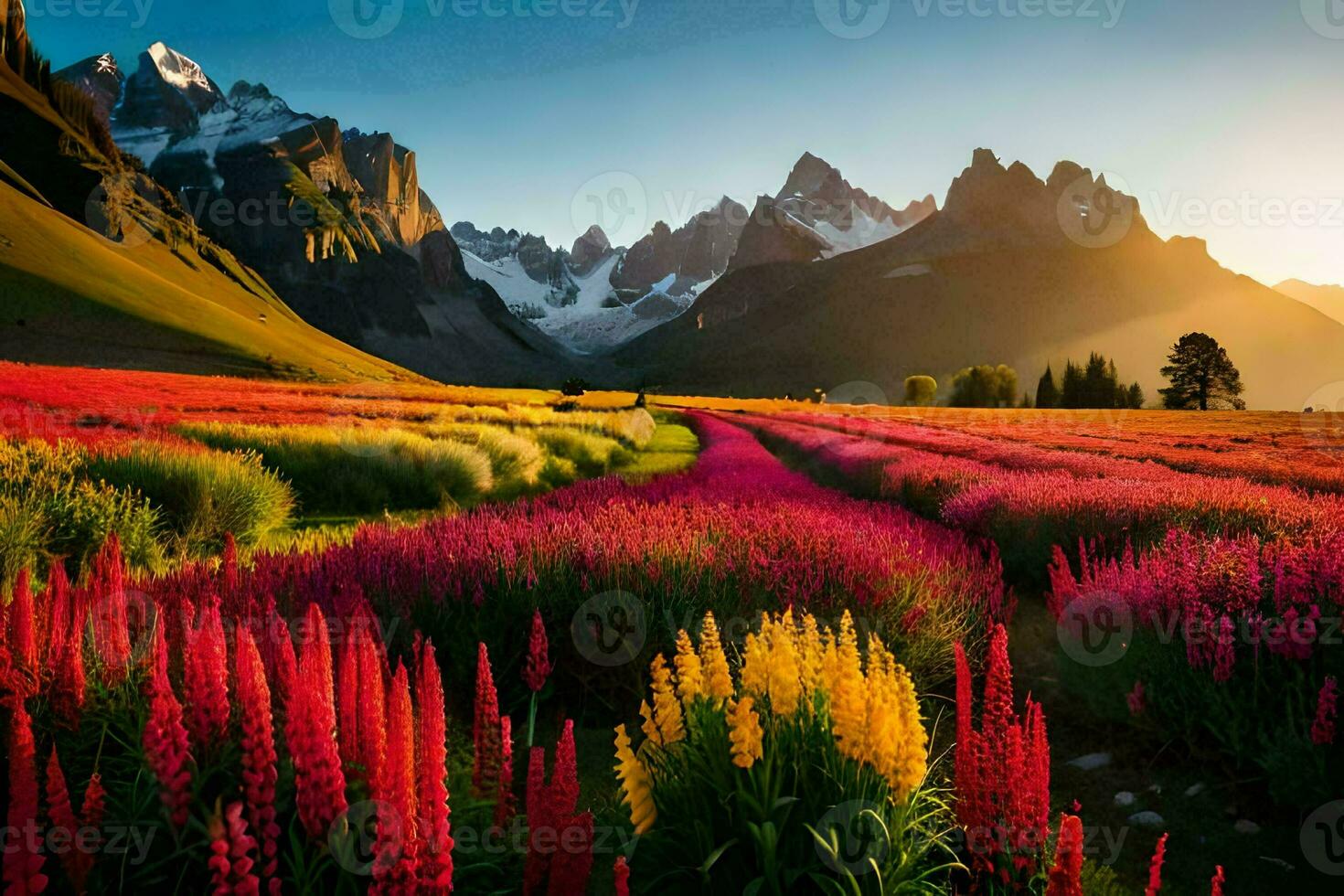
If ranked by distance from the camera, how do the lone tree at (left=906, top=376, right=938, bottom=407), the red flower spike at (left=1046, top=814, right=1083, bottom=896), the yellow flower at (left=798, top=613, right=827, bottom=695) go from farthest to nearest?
the lone tree at (left=906, top=376, right=938, bottom=407), the yellow flower at (left=798, top=613, right=827, bottom=695), the red flower spike at (left=1046, top=814, right=1083, bottom=896)

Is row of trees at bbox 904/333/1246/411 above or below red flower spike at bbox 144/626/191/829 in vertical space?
above

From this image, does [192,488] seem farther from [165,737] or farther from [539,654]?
[165,737]

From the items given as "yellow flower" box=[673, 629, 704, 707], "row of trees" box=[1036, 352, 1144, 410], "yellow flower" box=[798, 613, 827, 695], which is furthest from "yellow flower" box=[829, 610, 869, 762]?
"row of trees" box=[1036, 352, 1144, 410]

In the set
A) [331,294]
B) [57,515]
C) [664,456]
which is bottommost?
[664,456]

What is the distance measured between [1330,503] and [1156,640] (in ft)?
13.7

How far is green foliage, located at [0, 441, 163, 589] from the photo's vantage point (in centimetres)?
629

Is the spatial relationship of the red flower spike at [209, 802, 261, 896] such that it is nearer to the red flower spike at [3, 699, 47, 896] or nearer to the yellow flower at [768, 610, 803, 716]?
the red flower spike at [3, 699, 47, 896]

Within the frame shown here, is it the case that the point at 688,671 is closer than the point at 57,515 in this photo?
Yes

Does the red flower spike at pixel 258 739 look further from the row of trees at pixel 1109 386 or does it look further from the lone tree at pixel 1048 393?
the lone tree at pixel 1048 393

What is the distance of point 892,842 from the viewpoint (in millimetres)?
2398

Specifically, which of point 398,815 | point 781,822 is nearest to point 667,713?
point 781,822

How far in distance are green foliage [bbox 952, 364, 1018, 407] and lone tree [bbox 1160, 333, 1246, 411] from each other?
4292 cm

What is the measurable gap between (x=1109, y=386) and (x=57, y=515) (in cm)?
11118

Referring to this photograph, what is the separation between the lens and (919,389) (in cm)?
12938
